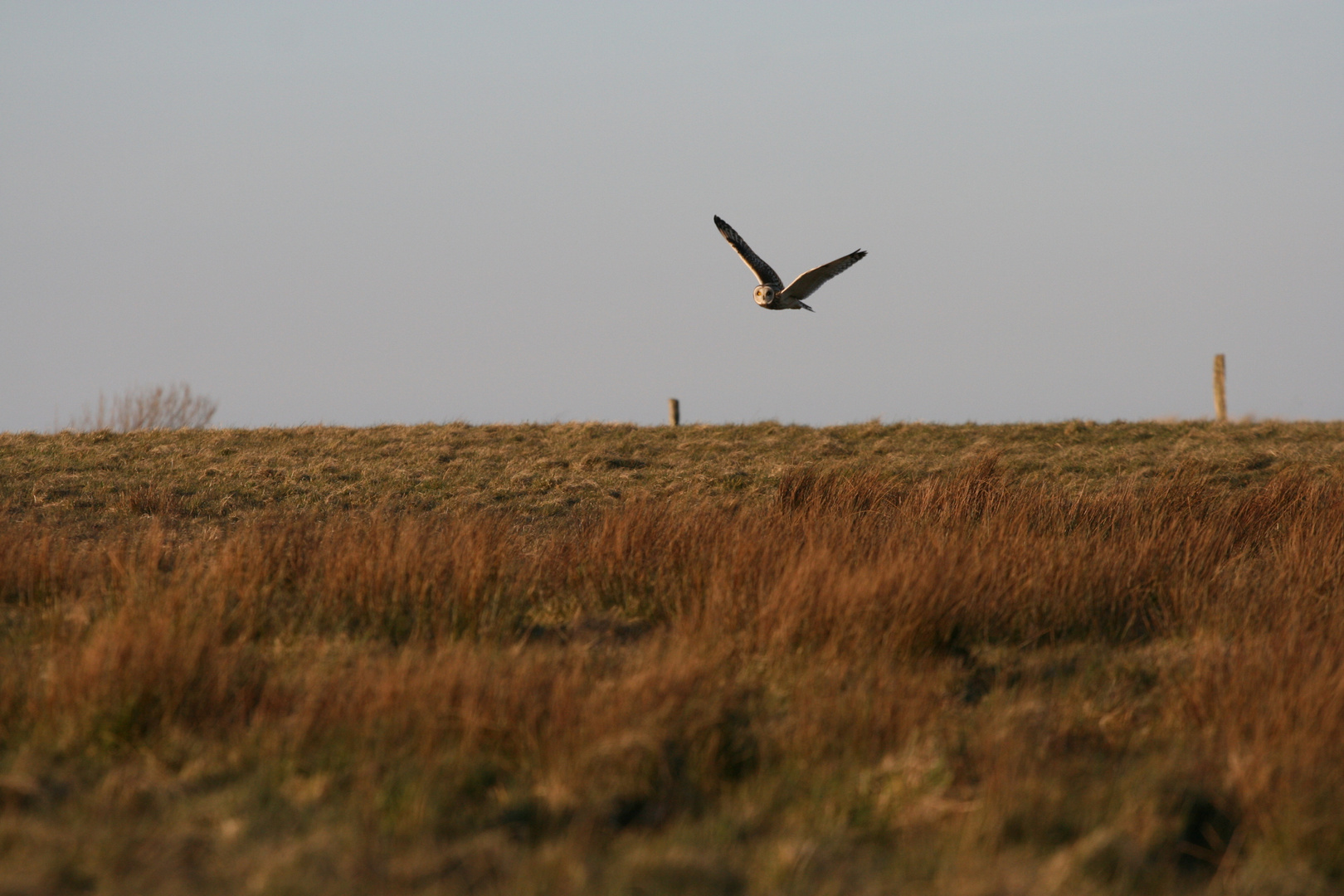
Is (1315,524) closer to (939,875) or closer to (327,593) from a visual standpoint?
(939,875)

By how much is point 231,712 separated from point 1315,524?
8135 millimetres

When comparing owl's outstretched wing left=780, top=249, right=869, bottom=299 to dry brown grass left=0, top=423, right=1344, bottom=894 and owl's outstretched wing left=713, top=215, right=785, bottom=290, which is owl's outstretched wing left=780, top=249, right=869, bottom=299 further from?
dry brown grass left=0, top=423, right=1344, bottom=894

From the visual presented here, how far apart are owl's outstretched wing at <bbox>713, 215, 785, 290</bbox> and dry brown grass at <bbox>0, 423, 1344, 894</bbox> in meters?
3.26

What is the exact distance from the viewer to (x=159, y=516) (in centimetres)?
1106

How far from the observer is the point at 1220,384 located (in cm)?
2238

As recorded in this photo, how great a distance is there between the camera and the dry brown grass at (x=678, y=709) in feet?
12.2

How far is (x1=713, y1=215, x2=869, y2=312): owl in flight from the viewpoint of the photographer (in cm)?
1034

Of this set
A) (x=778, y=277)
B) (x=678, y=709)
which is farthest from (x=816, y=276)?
(x=678, y=709)

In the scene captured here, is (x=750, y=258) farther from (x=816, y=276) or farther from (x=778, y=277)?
(x=816, y=276)

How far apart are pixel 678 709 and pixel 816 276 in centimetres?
677

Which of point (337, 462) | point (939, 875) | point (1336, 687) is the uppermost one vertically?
point (337, 462)

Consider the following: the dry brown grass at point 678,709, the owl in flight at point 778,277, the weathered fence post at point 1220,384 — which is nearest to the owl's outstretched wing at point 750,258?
the owl in flight at point 778,277

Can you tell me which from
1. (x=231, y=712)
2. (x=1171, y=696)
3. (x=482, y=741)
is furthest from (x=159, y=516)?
(x=1171, y=696)

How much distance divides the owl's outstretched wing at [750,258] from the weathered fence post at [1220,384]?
14266mm
